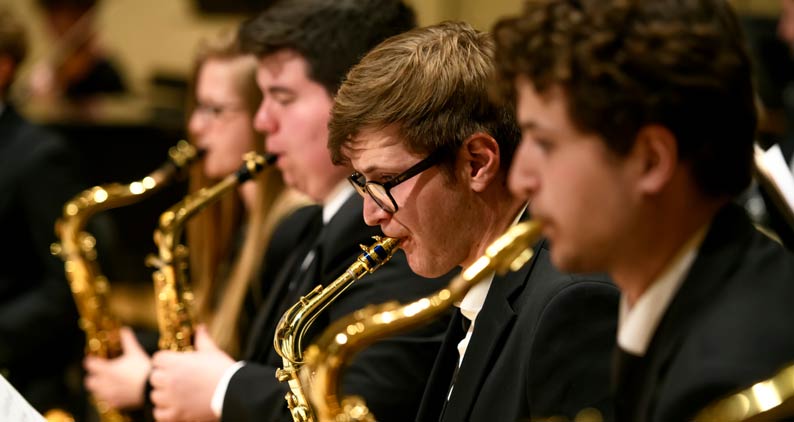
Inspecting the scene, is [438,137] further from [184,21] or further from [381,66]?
[184,21]

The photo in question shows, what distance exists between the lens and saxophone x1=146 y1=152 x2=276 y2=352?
2703mm

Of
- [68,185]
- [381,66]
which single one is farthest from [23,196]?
[381,66]

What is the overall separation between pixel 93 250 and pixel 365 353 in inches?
61.4

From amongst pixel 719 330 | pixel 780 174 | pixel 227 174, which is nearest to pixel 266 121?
pixel 227 174

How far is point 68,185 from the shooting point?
3.62 m

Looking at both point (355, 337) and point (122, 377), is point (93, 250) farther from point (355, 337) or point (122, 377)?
point (355, 337)

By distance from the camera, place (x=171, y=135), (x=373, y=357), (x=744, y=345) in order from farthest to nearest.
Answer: (x=171, y=135)
(x=373, y=357)
(x=744, y=345)

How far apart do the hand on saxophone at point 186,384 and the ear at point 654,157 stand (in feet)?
4.53

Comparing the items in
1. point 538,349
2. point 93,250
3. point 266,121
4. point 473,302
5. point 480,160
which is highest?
point 93,250

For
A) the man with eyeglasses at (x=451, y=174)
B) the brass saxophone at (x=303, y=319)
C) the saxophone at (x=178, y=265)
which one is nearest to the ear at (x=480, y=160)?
the man with eyeglasses at (x=451, y=174)

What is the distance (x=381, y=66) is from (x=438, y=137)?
166mm

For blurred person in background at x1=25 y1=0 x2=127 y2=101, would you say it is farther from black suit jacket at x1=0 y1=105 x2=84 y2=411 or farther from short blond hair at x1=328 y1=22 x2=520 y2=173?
short blond hair at x1=328 y1=22 x2=520 y2=173

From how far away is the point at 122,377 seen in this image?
277cm

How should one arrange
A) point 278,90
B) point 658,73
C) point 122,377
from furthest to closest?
1. point 122,377
2. point 278,90
3. point 658,73
